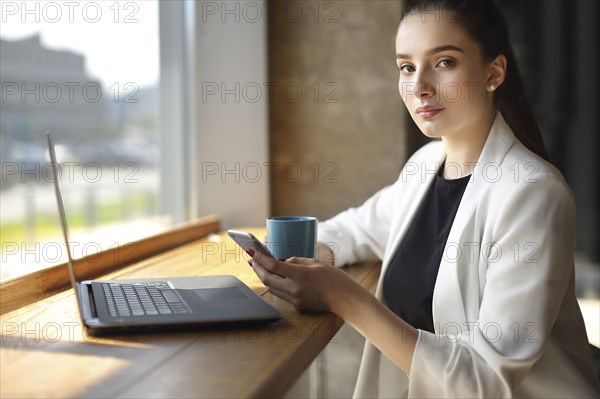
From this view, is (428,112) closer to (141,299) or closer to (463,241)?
(463,241)

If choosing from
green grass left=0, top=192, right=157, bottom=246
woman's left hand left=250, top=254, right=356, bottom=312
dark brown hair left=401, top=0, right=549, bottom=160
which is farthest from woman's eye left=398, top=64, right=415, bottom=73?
green grass left=0, top=192, right=157, bottom=246

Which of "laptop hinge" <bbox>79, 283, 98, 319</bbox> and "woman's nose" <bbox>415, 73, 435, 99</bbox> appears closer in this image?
"laptop hinge" <bbox>79, 283, 98, 319</bbox>

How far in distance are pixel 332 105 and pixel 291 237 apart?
2.94 feet

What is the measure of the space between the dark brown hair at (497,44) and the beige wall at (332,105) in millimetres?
592

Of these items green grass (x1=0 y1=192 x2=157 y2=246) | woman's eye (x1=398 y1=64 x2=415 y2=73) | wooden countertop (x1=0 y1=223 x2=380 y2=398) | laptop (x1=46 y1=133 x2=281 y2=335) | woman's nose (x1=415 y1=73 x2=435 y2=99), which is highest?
woman's eye (x1=398 y1=64 x2=415 y2=73)

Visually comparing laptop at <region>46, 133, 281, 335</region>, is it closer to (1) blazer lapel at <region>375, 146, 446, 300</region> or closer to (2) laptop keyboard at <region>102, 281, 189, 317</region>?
(2) laptop keyboard at <region>102, 281, 189, 317</region>

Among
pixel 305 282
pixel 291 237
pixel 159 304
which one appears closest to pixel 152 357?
pixel 159 304

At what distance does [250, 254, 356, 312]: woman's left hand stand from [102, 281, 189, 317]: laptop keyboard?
0.15 m

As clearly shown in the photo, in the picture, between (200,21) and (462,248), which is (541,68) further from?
(462,248)

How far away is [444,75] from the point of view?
1.36 meters

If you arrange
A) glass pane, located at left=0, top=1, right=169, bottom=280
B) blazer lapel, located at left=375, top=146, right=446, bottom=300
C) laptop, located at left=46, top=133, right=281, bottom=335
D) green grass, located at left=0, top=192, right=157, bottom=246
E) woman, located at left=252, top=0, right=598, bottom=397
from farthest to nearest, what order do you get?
green grass, located at left=0, top=192, right=157, bottom=246
glass pane, located at left=0, top=1, right=169, bottom=280
blazer lapel, located at left=375, top=146, right=446, bottom=300
woman, located at left=252, top=0, right=598, bottom=397
laptop, located at left=46, top=133, right=281, bottom=335

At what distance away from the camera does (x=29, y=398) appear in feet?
2.38

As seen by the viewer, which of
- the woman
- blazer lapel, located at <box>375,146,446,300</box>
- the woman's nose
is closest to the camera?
the woman

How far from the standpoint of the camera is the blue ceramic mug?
1330mm
